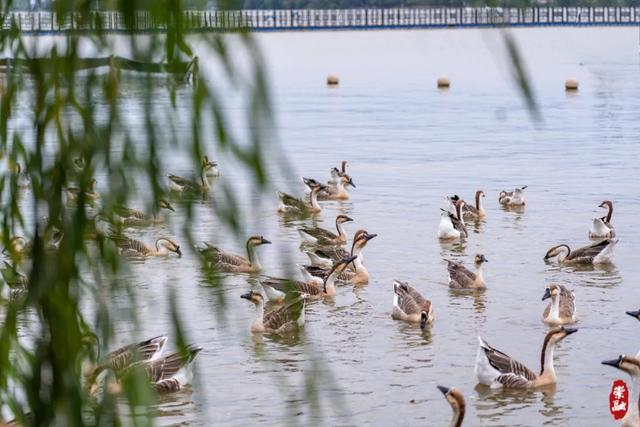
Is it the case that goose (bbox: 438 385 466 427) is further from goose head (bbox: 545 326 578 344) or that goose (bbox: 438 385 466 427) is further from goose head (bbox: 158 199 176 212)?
goose head (bbox: 158 199 176 212)

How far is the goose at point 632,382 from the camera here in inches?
445

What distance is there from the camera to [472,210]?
74.5 feet

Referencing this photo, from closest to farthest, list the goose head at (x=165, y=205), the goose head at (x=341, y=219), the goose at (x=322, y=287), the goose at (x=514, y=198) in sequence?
the goose head at (x=165, y=205)
the goose at (x=322, y=287)
the goose head at (x=341, y=219)
the goose at (x=514, y=198)

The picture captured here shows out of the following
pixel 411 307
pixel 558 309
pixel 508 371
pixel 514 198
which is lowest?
pixel 508 371

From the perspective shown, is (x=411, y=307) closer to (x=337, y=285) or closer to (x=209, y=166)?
(x=337, y=285)

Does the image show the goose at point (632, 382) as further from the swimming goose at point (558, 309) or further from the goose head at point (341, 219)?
the goose head at point (341, 219)

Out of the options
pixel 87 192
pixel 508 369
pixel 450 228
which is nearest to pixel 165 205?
pixel 87 192

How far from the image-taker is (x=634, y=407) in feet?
37.4

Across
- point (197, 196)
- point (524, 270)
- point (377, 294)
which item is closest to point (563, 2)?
point (197, 196)

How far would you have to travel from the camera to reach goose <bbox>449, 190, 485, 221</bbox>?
2243 centimetres

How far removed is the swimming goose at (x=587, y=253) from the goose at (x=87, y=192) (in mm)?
16807

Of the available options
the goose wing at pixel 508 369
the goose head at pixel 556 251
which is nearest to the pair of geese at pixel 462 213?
the goose head at pixel 556 251

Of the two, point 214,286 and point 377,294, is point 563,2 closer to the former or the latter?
point 214,286

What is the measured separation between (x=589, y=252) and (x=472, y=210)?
4337 mm
